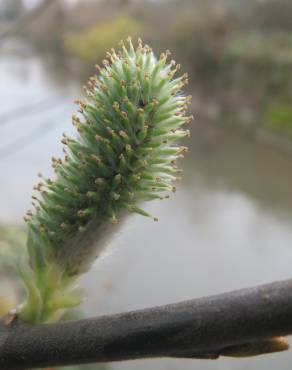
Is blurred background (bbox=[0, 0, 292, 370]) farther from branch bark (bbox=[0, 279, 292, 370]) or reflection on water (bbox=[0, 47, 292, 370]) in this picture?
branch bark (bbox=[0, 279, 292, 370])

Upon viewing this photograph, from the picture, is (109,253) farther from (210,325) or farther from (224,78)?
(224,78)

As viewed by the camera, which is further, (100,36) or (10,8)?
(100,36)

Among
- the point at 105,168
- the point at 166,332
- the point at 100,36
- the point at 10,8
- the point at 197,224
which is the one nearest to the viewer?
the point at 166,332

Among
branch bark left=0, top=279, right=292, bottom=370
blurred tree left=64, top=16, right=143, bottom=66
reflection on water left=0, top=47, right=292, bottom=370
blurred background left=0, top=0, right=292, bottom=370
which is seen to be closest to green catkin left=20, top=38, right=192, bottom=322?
branch bark left=0, top=279, right=292, bottom=370

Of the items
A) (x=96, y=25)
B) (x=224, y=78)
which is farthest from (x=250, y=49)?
(x=96, y=25)

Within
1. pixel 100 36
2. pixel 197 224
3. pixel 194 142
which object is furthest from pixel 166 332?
pixel 100 36

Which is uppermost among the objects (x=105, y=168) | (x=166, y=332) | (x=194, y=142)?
(x=194, y=142)

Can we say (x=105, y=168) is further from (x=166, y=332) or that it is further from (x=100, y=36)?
(x=100, y=36)
